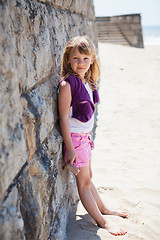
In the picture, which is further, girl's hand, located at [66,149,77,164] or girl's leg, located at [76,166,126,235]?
girl's leg, located at [76,166,126,235]

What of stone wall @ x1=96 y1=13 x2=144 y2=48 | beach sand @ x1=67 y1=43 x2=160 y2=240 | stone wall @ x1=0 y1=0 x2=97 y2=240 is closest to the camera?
stone wall @ x1=0 y1=0 x2=97 y2=240

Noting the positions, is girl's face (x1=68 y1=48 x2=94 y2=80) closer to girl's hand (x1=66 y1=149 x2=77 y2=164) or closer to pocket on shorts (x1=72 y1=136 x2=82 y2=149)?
pocket on shorts (x1=72 y1=136 x2=82 y2=149)

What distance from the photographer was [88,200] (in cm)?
214

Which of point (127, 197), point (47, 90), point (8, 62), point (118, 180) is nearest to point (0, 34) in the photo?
point (8, 62)

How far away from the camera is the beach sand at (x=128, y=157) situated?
225 centimetres

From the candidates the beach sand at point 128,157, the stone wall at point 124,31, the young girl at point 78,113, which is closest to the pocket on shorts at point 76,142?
the young girl at point 78,113

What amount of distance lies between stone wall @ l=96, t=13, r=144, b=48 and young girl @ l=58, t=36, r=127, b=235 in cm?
1299

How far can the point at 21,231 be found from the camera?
1133 millimetres

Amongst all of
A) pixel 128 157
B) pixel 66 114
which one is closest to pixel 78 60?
pixel 66 114

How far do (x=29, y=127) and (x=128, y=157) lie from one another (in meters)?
2.40

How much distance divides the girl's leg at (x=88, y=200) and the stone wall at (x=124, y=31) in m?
13.2

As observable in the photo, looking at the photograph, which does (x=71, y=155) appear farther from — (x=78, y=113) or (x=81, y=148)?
(x=78, y=113)

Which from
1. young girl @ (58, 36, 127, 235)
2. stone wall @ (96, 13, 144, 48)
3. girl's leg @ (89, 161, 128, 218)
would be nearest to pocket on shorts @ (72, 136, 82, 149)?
young girl @ (58, 36, 127, 235)

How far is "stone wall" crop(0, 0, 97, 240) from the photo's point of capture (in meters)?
1.10
